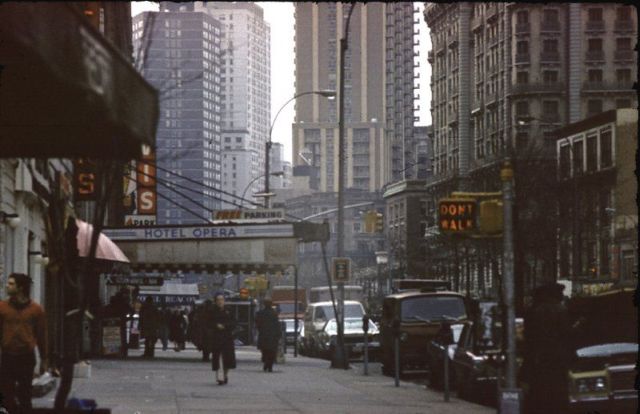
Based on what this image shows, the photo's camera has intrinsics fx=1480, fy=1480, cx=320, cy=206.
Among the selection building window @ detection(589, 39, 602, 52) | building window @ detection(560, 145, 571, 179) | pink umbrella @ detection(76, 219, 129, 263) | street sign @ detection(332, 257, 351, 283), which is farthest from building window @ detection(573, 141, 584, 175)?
pink umbrella @ detection(76, 219, 129, 263)

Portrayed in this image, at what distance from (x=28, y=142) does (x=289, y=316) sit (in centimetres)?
6695

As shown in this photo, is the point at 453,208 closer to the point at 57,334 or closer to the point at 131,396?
the point at 131,396

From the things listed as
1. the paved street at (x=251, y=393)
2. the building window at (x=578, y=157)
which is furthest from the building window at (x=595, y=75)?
the paved street at (x=251, y=393)

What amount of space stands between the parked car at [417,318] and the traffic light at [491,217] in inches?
666

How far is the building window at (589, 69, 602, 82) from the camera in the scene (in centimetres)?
11794

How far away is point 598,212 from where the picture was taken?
260 feet

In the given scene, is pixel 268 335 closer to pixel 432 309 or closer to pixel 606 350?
pixel 432 309

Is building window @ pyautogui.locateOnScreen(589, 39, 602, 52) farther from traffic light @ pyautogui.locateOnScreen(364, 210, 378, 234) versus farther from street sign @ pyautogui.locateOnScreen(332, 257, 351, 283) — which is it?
street sign @ pyautogui.locateOnScreen(332, 257, 351, 283)

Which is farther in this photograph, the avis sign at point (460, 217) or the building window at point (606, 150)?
the building window at point (606, 150)

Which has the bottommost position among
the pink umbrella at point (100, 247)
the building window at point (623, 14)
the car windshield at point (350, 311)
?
the car windshield at point (350, 311)

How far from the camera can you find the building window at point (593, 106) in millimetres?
117500

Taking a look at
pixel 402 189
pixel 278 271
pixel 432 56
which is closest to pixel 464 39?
pixel 432 56

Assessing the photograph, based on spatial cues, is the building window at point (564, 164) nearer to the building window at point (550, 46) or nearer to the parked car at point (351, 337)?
the building window at point (550, 46)

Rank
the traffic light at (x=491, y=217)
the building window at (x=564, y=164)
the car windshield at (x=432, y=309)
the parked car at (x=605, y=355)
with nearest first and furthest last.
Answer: the traffic light at (x=491, y=217) → the parked car at (x=605, y=355) → the car windshield at (x=432, y=309) → the building window at (x=564, y=164)
